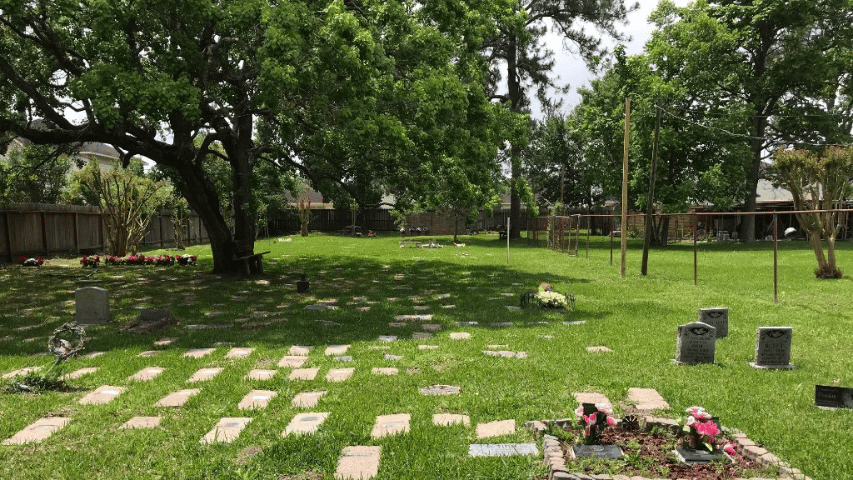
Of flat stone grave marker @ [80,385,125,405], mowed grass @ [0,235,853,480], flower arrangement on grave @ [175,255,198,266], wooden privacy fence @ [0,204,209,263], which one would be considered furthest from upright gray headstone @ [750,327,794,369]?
wooden privacy fence @ [0,204,209,263]

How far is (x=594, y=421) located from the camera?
3412mm

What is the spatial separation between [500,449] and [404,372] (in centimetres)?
191

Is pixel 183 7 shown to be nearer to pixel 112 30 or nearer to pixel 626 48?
pixel 112 30

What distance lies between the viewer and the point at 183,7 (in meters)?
8.64

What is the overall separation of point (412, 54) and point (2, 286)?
32.7 ft

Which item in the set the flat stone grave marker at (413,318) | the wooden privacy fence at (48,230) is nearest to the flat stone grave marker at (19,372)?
the flat stone grave marker at (413,318)

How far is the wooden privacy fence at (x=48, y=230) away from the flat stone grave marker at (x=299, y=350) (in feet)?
44.8

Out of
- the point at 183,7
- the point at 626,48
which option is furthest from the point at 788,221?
the point at 183,7

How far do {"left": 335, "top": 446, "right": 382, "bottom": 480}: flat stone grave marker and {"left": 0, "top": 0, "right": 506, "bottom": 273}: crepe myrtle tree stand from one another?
5.95 meters

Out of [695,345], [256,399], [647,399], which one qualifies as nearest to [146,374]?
[256,399]

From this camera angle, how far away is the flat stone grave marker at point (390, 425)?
3.77m

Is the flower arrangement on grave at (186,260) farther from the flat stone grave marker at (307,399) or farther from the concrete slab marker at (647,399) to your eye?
the concrete slab marker at (647,399)

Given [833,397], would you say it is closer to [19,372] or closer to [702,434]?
[702,434]

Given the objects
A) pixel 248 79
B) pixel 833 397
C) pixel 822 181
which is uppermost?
pixel 248 79
